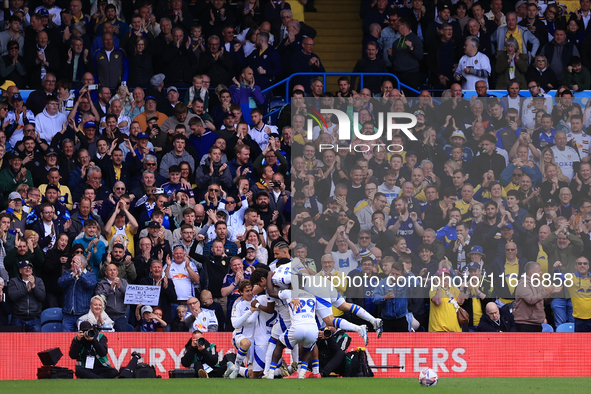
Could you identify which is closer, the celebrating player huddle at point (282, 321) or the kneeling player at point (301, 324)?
the kneeling player at point (301, 324)

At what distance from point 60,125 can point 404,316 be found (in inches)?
315

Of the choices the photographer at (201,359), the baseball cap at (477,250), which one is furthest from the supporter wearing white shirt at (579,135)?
the photographer at (201,359)

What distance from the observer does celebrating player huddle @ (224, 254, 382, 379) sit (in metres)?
11.7

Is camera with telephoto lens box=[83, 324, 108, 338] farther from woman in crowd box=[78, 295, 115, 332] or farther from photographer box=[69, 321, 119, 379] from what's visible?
woman in crowd box=[78, 295, 115, 332]

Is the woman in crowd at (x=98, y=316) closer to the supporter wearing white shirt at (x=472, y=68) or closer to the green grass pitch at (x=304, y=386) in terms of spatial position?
the green grass pitch at (x=304, y=386)

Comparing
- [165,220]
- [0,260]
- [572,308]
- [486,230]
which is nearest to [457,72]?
[486,230]

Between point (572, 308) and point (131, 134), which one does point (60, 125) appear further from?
point (572, 308)

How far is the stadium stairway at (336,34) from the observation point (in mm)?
22453

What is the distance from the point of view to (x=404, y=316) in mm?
14641

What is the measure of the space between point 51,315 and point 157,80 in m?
6.23

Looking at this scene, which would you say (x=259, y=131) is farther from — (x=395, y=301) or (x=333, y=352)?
(x=333, y=352)

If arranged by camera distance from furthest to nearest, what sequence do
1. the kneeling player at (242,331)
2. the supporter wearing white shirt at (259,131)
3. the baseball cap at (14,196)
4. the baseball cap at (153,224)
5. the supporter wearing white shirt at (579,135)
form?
the supporter wearing white shirt at (579,135), the supporter wearing white shirt at (259,131), the baseball cap at (14,196), the baseball cap at (153,224), the kneeling player at (242,331)

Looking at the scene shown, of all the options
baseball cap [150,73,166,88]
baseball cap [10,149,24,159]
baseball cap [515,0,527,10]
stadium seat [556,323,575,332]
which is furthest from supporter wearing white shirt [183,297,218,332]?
baseball cap [515,0,527,10]

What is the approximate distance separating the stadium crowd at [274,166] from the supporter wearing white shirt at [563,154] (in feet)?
0.14
